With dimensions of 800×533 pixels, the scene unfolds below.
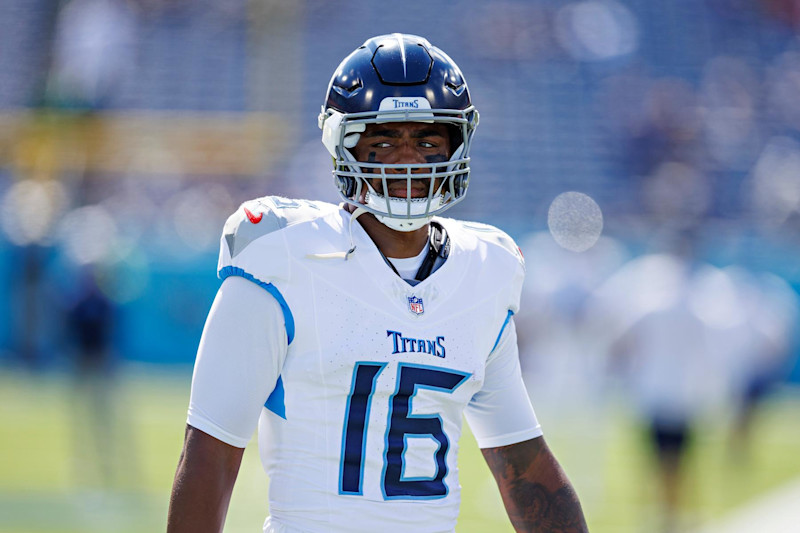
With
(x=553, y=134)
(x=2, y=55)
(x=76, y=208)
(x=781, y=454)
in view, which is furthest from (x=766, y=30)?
(x=2, y=55)

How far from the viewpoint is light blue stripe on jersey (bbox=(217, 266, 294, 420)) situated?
210cm

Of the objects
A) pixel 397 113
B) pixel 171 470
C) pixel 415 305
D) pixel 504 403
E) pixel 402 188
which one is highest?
pixel 171 470

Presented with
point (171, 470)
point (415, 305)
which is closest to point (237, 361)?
point (415, 305)

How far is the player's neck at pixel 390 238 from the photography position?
2332 mm

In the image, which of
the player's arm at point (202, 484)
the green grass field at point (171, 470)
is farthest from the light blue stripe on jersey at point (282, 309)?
the green grass field at point (171, 470)

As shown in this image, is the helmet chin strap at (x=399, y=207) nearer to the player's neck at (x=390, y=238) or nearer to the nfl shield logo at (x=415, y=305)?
the player's neck at (x=390, y=238)

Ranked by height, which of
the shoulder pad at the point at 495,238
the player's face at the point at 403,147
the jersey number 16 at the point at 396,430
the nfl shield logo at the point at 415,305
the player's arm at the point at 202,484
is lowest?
the player's arm at the point at 202,484

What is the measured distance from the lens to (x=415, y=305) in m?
2.24

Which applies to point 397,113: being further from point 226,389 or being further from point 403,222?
point 226,389

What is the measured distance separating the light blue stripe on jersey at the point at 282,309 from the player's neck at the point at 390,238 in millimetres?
294

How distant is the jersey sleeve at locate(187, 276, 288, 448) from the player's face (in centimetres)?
38

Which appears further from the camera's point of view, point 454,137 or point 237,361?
point 454,137

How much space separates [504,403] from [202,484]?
2.37 feet

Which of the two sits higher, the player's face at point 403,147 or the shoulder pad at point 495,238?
the player's face at point 403,147
